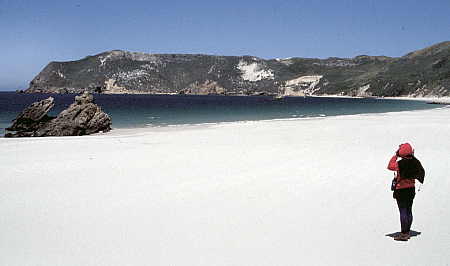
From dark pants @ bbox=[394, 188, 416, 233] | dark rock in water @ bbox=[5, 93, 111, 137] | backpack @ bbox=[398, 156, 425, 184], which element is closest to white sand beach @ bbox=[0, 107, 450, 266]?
dark pants @ bbox=[394, 188, 416, 233]

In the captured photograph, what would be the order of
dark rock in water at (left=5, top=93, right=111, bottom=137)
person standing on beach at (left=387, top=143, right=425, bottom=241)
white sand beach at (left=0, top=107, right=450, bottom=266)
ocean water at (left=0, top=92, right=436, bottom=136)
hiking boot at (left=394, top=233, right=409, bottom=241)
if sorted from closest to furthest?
white sand beach at (left=0, top=107, right=450, bottom=266), hiking boot at (left=394, top=233, right=409, bottom=241), person standing on beach at (left=387, top=143, right=425, bottom=241), dark rock in water at (left=5, top=93, right=111, bottom=137), ocean water at (left=0, top=92, right=436, bottom=136)

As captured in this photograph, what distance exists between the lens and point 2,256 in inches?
205

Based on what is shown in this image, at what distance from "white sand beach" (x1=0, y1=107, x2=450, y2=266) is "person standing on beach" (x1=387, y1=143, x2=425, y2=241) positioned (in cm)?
30

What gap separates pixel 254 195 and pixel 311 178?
2.14m

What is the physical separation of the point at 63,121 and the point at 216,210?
2327cm

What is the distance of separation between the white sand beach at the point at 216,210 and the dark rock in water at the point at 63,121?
14268 millimetres

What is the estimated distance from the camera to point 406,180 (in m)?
5.82

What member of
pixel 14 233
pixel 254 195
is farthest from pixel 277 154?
pixel 14 233

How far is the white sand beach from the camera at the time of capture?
527cm

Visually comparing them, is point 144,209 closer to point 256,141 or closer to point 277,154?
point 277,154

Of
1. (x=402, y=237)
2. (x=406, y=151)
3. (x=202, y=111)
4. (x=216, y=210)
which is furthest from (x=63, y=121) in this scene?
(x=202, y=111)

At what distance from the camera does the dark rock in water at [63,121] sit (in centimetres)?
2686

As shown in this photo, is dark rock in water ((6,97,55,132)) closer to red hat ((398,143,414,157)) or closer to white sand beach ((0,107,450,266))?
white sand beach ((0,107,450,266))

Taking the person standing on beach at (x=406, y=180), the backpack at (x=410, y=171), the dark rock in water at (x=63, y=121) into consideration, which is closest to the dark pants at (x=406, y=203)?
the person standing on beach at (x=406, y=180)
